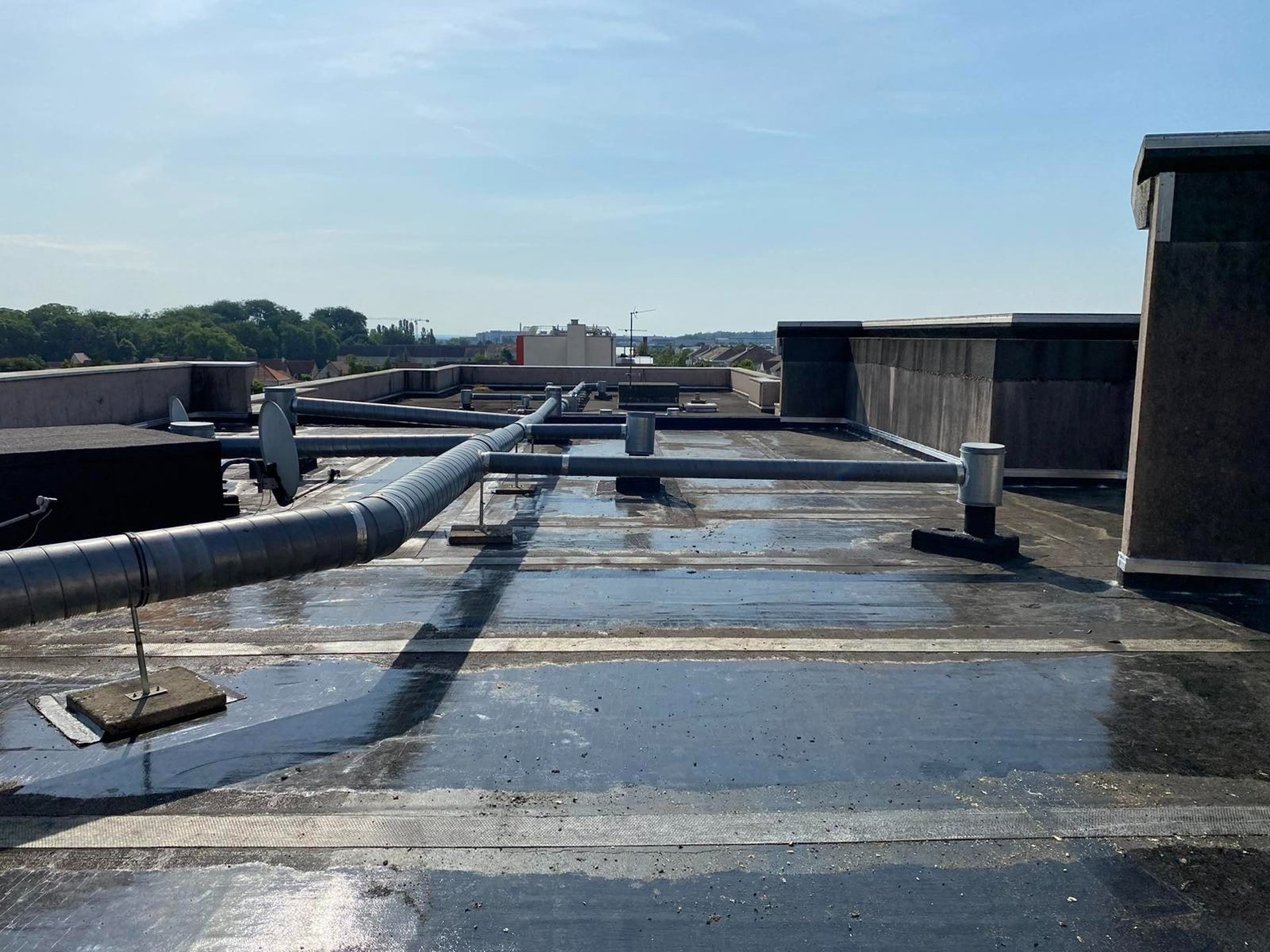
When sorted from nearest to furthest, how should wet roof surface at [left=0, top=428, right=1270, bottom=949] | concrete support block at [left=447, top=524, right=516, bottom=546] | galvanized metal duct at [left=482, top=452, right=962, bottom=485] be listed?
wet roof surface at [left=0, top=428, right=1270, bottom=949] < concrete support block at [left=447, top=524, right=516, bottom=546] < galvanized metal duct at [left=482, top=452, right=962, bottom=485]

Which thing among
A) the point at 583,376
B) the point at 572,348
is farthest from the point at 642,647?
the point at 572,348

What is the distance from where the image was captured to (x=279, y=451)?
16.2m

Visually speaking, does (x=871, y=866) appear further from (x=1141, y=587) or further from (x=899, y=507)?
(x=899, y=507)

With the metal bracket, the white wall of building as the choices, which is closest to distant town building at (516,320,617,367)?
the white wall of building

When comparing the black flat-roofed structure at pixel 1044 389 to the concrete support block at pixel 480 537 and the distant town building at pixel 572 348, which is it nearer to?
the concrete support block at pixel 480 537

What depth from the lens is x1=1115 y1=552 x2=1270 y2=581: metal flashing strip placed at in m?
14.1

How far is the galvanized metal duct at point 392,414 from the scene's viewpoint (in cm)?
2697

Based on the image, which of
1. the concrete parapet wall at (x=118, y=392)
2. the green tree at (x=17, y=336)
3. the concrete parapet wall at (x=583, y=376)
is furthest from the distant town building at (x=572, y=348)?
the green tree at (x=17, y=336)

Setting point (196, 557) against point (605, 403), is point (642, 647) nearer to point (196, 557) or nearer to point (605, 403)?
point (196, 557)

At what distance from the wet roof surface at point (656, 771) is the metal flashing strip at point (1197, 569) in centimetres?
47

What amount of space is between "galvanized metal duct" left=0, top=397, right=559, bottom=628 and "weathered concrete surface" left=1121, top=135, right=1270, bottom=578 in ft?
33.5

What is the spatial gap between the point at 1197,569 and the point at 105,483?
1468 cm

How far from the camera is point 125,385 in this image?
28141 mm

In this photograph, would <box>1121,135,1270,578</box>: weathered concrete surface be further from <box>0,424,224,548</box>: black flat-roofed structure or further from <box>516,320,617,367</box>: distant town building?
<box>516,320,617,367</box>: distant town building
